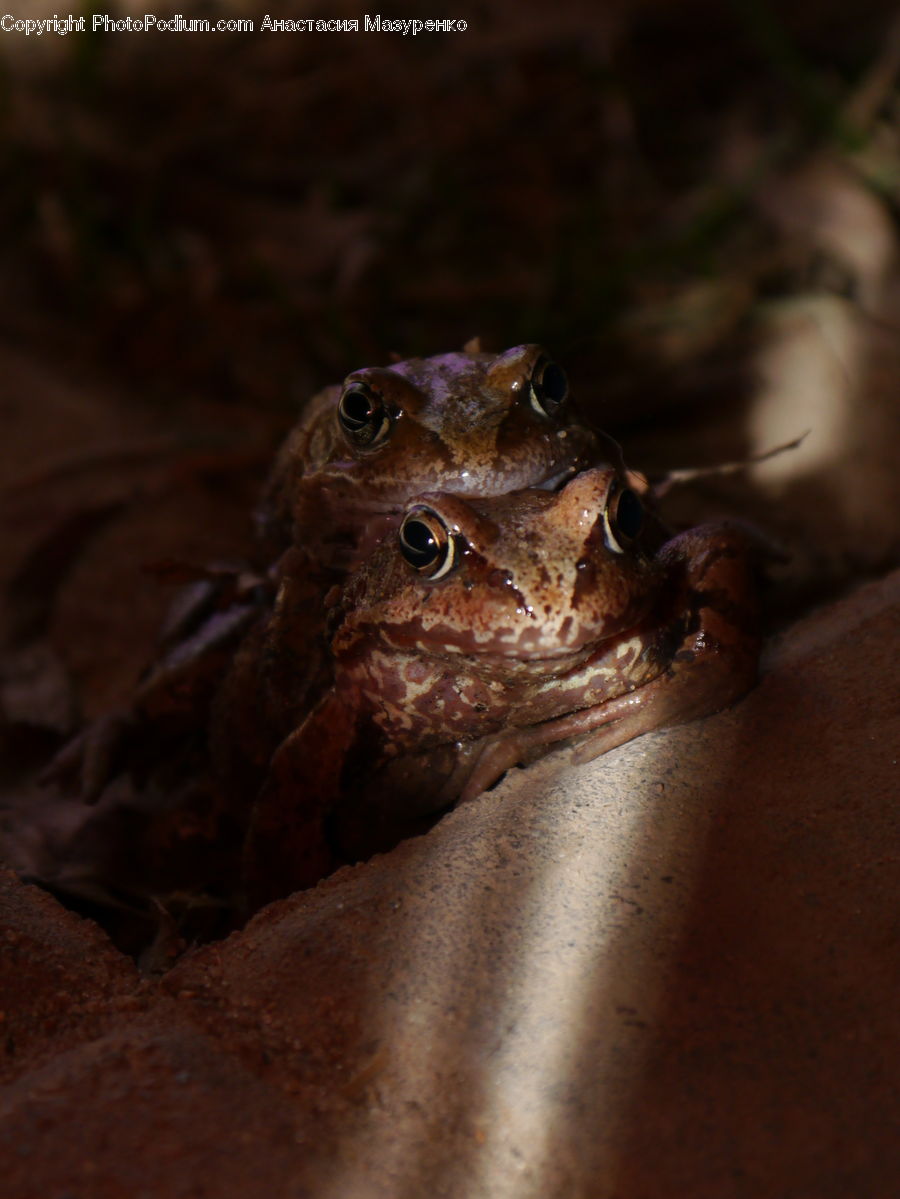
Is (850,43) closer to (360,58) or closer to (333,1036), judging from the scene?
(360,58)

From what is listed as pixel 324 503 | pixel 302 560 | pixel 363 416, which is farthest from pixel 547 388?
pixel 302 560

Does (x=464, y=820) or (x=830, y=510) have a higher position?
(x=464, y=820)

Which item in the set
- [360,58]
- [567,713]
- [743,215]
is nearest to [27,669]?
[567,713]

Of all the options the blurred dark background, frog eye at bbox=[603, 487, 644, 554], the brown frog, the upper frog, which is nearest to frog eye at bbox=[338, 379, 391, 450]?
the upper frog

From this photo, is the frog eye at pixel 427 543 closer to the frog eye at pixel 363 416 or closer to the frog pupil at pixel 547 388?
the frog eye at pixel 363 416

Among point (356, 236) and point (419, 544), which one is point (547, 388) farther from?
point (356, 236)

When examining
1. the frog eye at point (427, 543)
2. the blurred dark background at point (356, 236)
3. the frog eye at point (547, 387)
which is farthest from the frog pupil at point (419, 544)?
the blurred dark background at point (356, 236)
